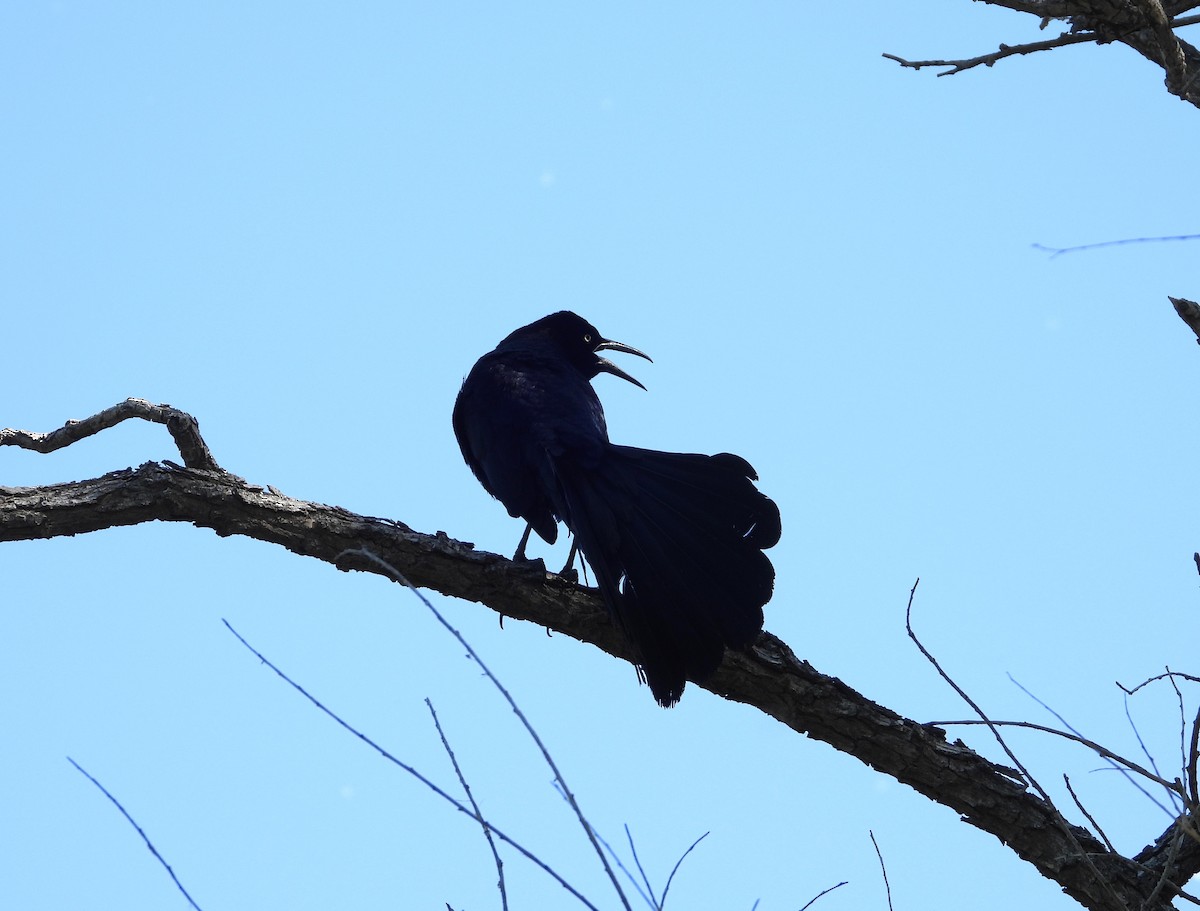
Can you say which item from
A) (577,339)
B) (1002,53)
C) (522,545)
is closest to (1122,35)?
(1002,53)

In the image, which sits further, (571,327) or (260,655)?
(571,327)

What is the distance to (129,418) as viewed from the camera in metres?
A: 4.02

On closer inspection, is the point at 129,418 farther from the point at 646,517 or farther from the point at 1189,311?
the point at 1189,311

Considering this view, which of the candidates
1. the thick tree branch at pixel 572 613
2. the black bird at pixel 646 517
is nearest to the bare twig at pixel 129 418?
the thick tree branch at pixel 572 613

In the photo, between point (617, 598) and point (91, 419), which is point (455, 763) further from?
point (91, 419)

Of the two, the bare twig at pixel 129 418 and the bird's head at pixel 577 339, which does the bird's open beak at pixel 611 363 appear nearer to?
the bird's head at pixel 577 339

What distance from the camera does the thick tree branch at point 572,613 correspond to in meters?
3.61

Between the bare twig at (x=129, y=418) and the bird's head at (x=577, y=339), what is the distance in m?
2.90

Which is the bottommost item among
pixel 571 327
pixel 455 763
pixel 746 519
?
pixel 455 763

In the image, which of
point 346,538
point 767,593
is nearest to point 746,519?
point 767,593

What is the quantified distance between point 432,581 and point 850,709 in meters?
1.44

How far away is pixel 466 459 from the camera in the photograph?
5.89 meters

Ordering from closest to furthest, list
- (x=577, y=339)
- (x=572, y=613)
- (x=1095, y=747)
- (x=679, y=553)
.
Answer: (x=1095, y=747) → (x=679, y=553) → (x=572, y=613) → (x=577, y=339)

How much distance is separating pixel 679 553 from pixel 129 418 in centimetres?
189
